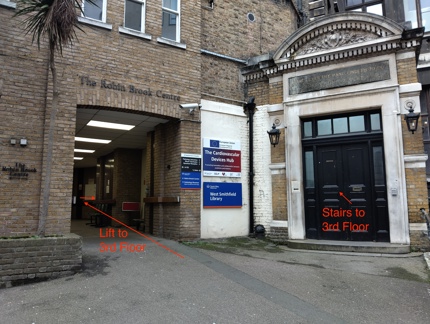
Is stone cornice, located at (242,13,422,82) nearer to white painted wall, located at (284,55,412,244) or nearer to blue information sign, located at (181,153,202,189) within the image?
white painted wall, located at (284,55,412,244)

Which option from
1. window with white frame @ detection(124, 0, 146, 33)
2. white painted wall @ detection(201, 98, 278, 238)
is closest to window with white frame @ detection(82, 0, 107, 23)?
window with white frame @ detection(124, 0, 146, 33)

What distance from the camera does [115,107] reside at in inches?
313

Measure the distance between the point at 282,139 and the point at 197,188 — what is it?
282cm

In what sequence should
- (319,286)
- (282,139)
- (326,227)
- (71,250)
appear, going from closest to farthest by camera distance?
1. (319,286)
2. (71,250)
3. (326,227)
4. (282,139)

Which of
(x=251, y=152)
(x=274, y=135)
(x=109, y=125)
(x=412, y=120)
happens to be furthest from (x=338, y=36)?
(x=109, y=125)

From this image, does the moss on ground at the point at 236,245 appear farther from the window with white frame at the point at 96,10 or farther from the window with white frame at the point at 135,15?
the window with white frame at the point at 96,10

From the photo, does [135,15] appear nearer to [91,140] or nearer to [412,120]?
[91,140]

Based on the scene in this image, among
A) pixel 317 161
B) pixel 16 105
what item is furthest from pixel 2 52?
pixel 317 161

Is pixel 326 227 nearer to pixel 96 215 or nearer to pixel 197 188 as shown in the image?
pixel 197 188

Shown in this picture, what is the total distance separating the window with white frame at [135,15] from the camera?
28.1ft

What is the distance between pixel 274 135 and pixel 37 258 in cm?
654

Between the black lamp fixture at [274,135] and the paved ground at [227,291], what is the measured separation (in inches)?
134

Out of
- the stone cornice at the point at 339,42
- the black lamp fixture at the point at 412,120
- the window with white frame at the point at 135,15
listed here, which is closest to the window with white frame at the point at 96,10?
the window with white frame at the point at 135,15

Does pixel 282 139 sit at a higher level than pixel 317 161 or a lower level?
higher
